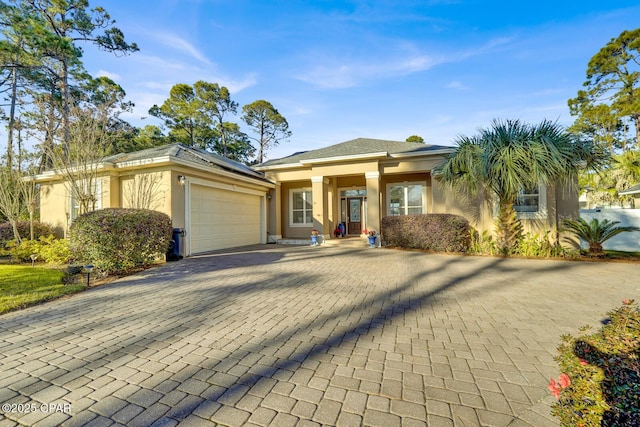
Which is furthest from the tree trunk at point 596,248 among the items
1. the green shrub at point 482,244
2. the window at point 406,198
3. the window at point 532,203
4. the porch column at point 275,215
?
the porch column at point 275,215

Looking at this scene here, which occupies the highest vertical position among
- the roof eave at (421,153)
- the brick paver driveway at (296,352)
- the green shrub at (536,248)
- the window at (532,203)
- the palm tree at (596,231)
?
the roof eave at (421,153)

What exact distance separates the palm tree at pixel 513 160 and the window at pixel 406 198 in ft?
12.7

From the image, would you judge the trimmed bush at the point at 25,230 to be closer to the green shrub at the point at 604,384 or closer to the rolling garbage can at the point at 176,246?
the rolling garbage can at the point at 176,246

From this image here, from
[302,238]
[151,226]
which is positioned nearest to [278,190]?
[302,238]

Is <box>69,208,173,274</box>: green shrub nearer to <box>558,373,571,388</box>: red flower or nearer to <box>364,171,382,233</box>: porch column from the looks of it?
→ <box>558,373,571,388</box>: red flower

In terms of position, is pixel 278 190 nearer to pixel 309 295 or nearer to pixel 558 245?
pixel 309 295

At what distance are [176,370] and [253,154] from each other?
2935 centimetres

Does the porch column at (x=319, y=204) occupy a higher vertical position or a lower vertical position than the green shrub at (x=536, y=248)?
higher

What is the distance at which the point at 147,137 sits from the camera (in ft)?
75.2

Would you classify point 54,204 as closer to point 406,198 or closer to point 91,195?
point 91,195

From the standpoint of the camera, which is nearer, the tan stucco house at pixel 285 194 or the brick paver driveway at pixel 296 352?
the brick paver driveway at pixel 296 352

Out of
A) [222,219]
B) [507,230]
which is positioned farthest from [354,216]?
[507,230]

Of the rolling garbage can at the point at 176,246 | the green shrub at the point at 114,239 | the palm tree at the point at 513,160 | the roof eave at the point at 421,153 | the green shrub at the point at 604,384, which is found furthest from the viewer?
the roof eave at the point at 421,153

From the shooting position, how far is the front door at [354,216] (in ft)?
50.4
